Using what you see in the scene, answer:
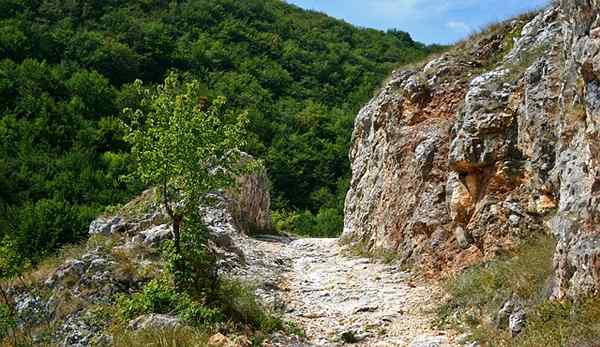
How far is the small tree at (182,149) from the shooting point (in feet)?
26.0

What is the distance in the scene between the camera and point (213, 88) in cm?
3478

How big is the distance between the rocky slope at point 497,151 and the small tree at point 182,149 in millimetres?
3742

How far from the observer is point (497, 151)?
9.02 meters

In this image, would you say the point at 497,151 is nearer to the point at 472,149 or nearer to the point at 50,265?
the point at 472,149

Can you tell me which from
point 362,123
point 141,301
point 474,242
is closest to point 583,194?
point 474,242

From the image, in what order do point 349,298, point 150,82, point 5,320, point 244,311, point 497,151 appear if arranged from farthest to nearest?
point 150,82 < point 349,298 < point 497,151 < point 244,311 < point 5,320

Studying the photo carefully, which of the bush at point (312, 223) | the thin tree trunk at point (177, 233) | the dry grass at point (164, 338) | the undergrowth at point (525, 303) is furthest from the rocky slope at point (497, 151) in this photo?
the bush at point (312, 223)

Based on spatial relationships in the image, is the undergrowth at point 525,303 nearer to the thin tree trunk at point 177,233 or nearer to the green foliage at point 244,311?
the green foliage at point 244,311

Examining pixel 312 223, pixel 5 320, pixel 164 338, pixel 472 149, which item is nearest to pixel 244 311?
→ pixel 164 338

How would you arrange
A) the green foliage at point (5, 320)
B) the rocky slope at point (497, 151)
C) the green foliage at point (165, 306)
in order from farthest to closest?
the green foliage at point (165, 306)
the green foliage at point (5, 320)
the rocky slope at point (497, 151)

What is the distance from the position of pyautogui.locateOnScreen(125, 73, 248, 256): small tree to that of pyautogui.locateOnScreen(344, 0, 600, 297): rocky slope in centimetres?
374

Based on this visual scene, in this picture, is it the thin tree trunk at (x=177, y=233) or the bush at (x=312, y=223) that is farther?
the bush at (x=312, y=223)

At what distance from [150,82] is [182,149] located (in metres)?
26.2

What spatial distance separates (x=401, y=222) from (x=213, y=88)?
2489 centimetres
